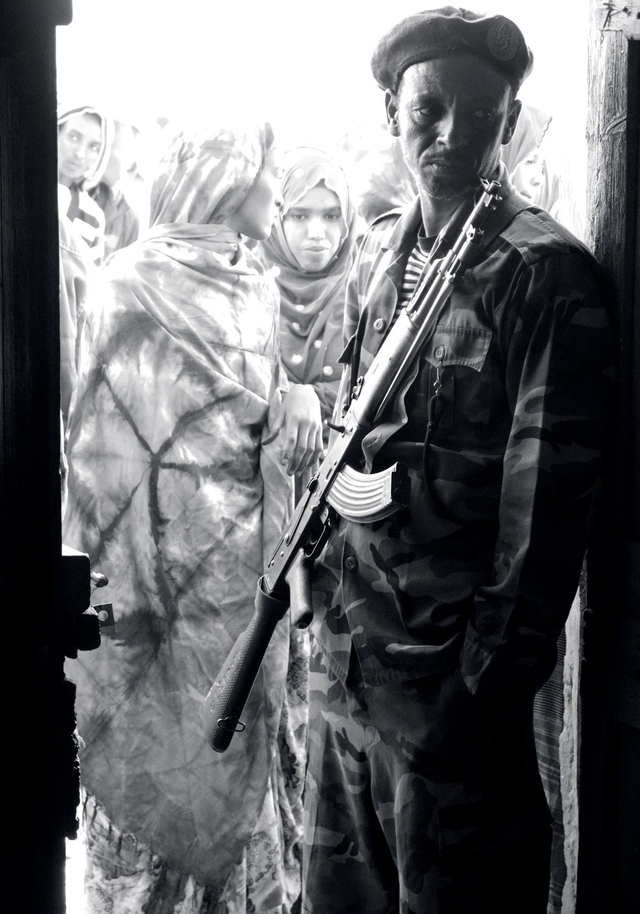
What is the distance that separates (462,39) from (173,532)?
4.08 feet

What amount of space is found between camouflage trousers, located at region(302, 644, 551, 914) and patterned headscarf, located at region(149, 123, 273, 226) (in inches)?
51.7

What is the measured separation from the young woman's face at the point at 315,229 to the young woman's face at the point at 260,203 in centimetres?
103

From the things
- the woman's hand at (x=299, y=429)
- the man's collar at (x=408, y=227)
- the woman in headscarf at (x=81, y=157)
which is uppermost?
the woman in headscarf at (x=81, y=157)

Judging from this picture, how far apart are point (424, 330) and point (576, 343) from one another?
0.74 ft

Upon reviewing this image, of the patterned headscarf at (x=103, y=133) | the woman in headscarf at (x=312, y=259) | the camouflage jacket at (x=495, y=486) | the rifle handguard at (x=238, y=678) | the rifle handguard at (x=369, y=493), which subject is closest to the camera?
the camouflage jacket at (x=495, y=486)

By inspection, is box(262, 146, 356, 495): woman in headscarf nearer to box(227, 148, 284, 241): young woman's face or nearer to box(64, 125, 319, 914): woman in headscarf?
box(227, 148, 284, 241): young woman's face

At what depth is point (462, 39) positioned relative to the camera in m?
1.43

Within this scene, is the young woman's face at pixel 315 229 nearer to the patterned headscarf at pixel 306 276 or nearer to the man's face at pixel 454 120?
the patterned headscarf at pixel 306 276

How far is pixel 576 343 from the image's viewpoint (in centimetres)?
132

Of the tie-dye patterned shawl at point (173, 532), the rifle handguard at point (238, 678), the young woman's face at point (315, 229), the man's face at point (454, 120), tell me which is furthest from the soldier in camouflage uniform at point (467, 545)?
the young woman's face at point (315, 229)

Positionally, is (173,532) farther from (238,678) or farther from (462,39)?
(462,39)

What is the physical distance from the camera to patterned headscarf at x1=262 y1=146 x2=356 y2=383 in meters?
3.44

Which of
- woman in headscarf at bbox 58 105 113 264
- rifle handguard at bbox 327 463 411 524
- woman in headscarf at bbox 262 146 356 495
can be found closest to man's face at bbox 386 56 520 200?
rifle handguard at bbox 327 463 411 524

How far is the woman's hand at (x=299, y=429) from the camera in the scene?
2297 mm
